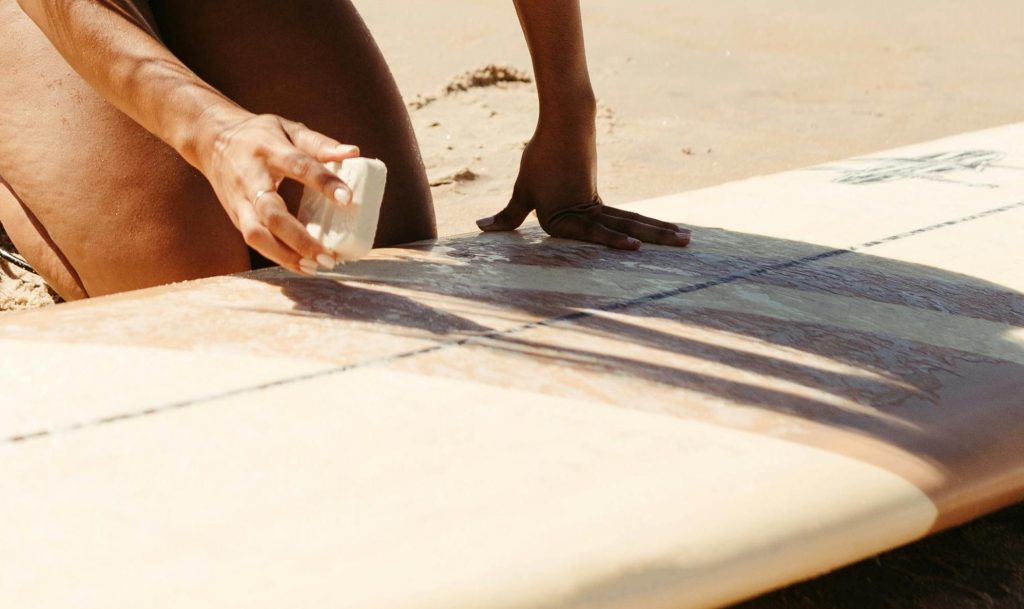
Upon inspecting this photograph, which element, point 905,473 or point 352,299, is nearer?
point 905,473

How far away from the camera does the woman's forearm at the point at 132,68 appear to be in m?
1.29

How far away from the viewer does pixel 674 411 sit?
1.17 m

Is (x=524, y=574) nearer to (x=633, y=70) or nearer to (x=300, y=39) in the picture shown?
(x=300, y=39)

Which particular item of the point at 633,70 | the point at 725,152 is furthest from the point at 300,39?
the point at 633,70

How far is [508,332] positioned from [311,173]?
0.33m

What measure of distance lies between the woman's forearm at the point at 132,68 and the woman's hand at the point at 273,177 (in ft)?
0.25

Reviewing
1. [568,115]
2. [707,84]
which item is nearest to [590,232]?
[568,115]

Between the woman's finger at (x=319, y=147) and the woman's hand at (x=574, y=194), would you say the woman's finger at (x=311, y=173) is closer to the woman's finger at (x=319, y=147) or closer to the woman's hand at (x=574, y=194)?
the woman's finger at (x=319, y=147)

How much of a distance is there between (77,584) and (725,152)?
2.89m

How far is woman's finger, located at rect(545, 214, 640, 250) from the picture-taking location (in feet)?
5.68

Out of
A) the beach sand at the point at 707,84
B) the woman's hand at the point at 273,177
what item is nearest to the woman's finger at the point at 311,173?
the woman's hand at the point at 273,177

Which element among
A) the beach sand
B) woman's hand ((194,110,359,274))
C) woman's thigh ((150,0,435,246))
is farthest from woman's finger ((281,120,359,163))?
the beach sand

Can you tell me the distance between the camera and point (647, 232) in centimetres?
178

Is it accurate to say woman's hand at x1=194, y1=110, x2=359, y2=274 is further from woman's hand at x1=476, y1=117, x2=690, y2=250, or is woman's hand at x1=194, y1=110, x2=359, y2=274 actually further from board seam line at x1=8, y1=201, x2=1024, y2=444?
woman's hand at x1=476, y1=117, x2=690, y2=250
